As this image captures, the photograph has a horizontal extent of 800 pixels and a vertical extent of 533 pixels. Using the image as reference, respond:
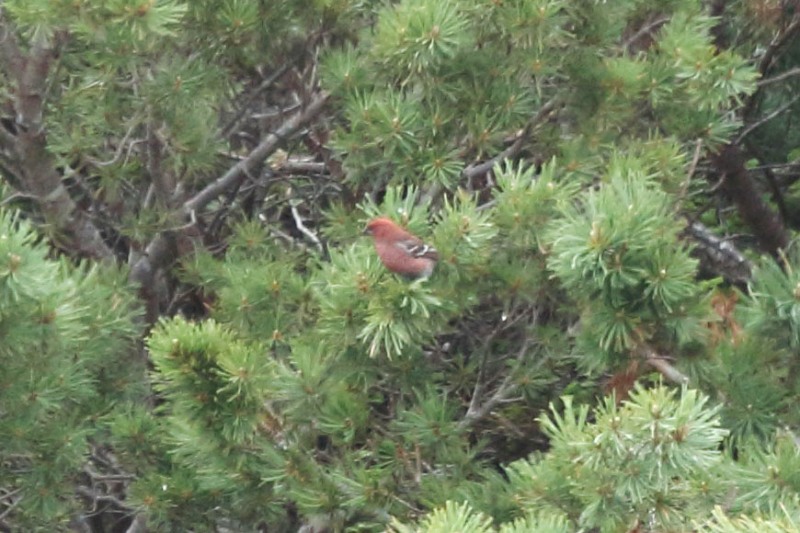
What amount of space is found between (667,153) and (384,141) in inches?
27.8

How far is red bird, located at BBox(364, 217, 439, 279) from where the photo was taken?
279 cm

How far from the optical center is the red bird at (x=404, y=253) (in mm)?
2787

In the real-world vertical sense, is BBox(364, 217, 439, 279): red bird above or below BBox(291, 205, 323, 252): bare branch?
above

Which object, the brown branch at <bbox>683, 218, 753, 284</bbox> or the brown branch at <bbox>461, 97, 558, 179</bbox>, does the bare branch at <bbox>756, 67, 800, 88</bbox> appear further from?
the brown branch at <bbox>461, 97, 558, 179</bbox>

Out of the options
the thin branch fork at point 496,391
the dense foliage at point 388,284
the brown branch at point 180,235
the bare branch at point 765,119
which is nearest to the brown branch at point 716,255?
the dense foliage at point 388,284

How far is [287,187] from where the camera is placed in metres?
5.24

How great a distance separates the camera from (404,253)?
283 centimetres

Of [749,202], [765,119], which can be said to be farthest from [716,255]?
[765,119]

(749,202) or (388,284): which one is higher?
(388,284)

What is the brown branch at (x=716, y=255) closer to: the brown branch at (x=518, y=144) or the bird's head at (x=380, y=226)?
the brown branch at (x=518, y=144)

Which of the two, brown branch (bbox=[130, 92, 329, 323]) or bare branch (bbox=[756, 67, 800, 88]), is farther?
bare branch (bbox=[756, 67, 800, 88])

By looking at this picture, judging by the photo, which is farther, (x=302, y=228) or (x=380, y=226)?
(x=302, y=228)

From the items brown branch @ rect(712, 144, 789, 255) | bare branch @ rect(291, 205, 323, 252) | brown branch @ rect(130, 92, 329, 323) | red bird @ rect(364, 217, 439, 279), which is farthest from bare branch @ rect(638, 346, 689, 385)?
brown branch @ rect(712, 144, 789, 255)

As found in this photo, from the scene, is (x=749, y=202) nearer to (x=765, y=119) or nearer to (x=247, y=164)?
(x=765, y=119)
